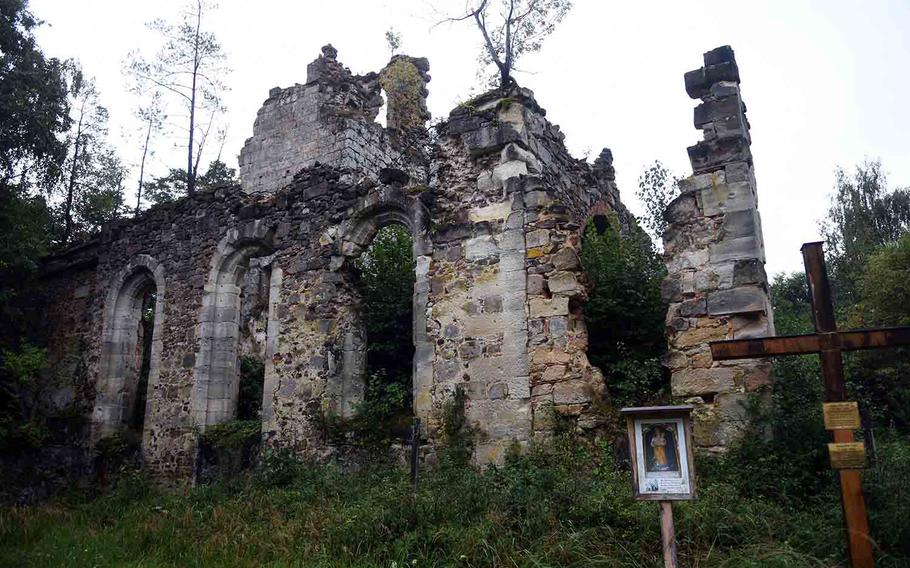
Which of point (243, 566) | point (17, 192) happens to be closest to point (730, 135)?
point (243, 566)

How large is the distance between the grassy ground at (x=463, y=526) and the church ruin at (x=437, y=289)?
113 cm

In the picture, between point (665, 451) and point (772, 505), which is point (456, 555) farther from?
point (772, 505)

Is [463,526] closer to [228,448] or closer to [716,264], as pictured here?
[716,264]

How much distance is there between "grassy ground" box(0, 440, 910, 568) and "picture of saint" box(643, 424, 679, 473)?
0.86 meters

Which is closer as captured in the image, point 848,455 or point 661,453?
point 848,455

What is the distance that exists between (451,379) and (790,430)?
403 cm

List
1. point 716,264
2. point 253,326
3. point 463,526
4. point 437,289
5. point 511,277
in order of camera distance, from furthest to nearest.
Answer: point 253,326 → point 437,289 → point 511,277 → point 716,264 → point 463,526

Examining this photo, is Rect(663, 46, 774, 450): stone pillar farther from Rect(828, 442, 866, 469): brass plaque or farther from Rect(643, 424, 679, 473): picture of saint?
Rect(643, 424, 679, 473): picture of saint

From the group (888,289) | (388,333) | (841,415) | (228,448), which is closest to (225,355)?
(228,448)

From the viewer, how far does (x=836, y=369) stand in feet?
16.2

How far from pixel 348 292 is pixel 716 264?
17.9 feet

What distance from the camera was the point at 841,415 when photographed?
4.75 metres

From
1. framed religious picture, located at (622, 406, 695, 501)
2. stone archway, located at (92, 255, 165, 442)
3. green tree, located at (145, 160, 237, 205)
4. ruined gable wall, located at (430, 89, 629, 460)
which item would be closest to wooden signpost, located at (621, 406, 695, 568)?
framed religious picture, located at (622, 406, 695, 501)

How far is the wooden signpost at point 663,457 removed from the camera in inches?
181
